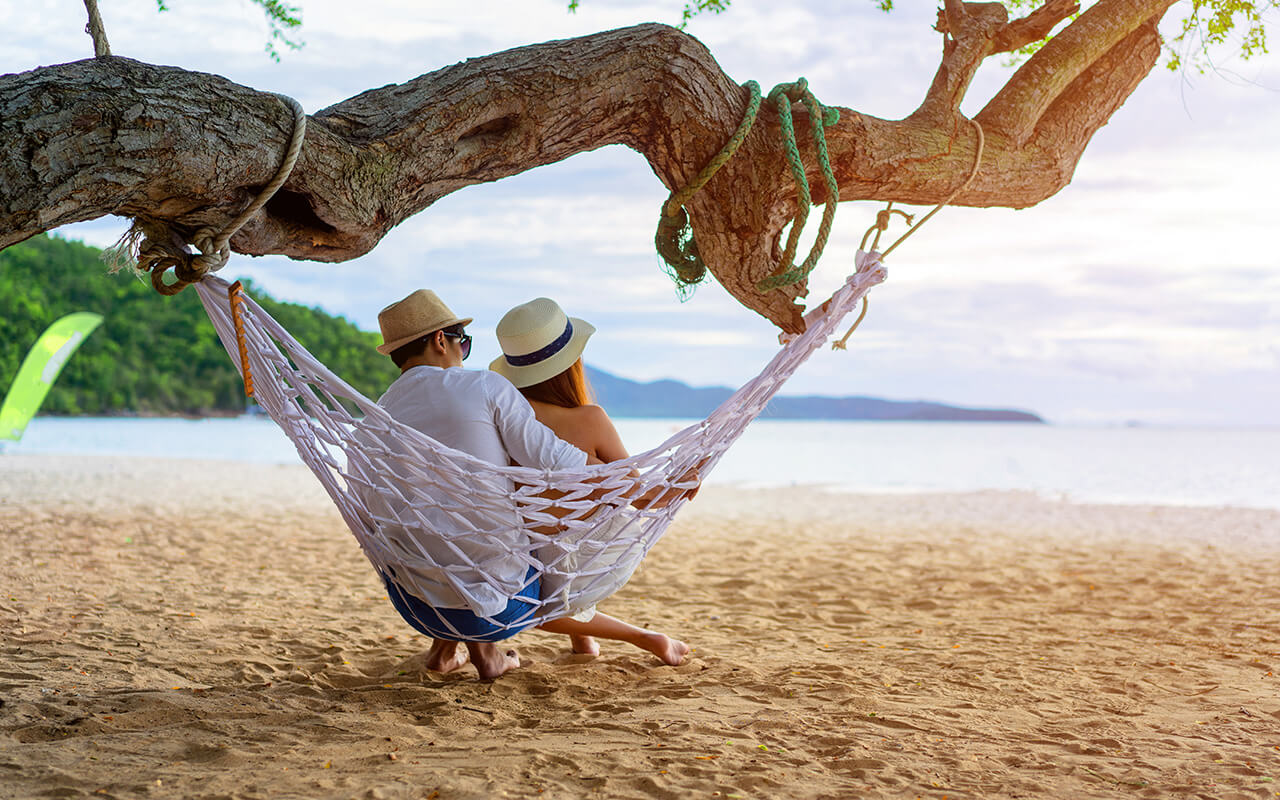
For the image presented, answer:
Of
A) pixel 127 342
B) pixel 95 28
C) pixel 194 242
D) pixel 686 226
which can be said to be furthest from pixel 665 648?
pixel 127 342

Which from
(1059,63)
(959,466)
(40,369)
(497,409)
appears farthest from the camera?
(959,466)

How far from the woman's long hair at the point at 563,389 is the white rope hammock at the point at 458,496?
261 mm

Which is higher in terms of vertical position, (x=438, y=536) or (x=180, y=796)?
(x=438, y=536)

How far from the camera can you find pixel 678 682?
2381 mm

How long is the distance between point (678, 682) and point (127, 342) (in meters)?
34.7

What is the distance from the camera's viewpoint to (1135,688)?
7.85ft

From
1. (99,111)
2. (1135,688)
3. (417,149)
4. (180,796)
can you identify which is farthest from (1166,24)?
(180,796)

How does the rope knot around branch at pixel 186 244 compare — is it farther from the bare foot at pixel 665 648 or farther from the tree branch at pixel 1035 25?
the tree branch at pixel 1035 25

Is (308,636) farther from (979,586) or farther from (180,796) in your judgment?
(979,586)

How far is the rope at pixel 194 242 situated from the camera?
1697 mm

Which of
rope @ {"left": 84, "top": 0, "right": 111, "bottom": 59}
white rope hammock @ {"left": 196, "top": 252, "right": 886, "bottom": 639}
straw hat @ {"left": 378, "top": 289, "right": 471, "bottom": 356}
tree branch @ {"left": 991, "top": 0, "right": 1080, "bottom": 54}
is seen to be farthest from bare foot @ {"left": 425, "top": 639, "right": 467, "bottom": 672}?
tree branch @ {"left": 991, "top": 0, "right": 1080, "bottom": 54}

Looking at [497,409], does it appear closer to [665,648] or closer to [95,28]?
[665,648]

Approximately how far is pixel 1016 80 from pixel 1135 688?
1.56 m

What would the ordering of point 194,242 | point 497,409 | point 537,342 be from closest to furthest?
point 194,242, point 497,409, point 537,342
